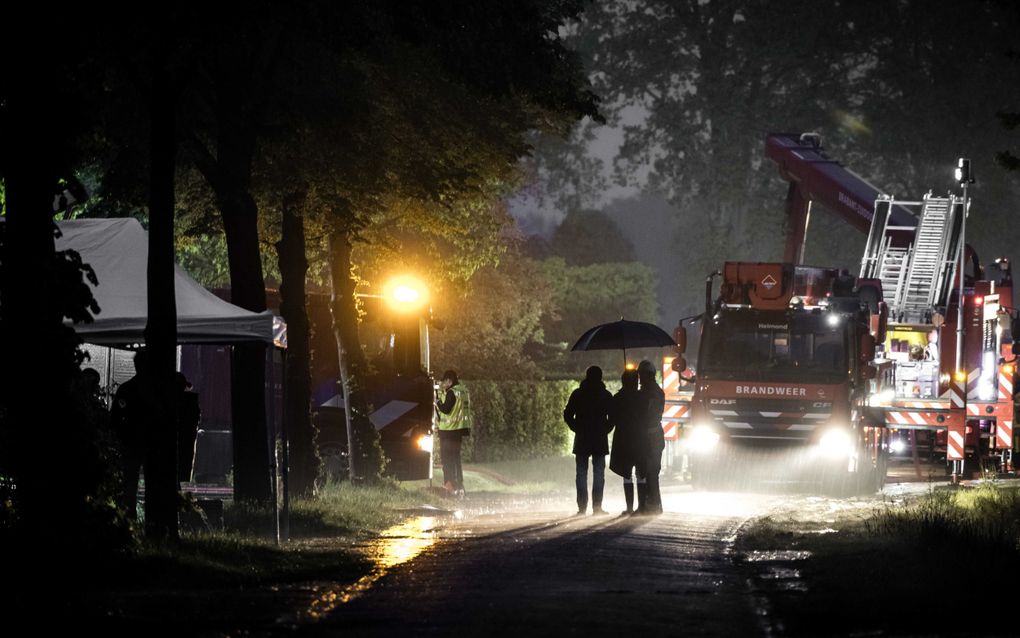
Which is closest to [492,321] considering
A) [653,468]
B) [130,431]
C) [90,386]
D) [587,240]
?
[653,468]

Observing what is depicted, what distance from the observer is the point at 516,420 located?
38.4 meters

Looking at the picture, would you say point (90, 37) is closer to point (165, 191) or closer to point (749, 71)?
point (165, 191)

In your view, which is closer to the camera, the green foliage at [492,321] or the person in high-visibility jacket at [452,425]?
the person in high-visibility jacket at [452,425]

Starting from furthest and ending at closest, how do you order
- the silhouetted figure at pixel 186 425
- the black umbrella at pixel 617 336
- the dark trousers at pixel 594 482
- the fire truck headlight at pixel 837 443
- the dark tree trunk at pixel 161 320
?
the fire truck headlight at pixel 837 443
the black umbrella at pixel 617 336
the dark trousers at pixel 594 482
the silhouetted figure at pixel 186 425
the dark tree trunk at pixel 161 320

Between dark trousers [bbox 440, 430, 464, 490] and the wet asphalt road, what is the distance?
6703 millimetres

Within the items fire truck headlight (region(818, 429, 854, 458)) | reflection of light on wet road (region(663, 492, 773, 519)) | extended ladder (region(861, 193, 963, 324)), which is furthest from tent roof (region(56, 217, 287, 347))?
extended ladder (region(861, 193, 963, 324))

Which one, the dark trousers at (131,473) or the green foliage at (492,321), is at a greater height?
the green foliage at (492,321)

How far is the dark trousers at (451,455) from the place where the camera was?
27.0m

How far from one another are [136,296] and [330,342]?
1094cm

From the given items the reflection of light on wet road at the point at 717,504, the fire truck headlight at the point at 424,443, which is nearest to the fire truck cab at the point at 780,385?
the reflection of light on wet road at the point at 717,504

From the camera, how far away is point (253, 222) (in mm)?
21016

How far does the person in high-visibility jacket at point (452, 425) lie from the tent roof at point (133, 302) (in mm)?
8639

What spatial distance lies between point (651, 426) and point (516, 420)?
16685 mm

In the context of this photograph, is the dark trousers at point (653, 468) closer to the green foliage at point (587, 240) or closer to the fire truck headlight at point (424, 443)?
the fire truck headlight at point (424, 443)
